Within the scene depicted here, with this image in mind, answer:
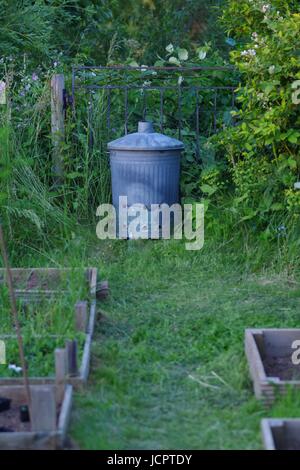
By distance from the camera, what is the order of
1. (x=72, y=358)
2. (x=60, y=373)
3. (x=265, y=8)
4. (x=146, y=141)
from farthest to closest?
(x=146, y=141) < (x=265, y=8) < (x=72, y=358) < (x=60, y=373)

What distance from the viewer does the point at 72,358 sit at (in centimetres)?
388

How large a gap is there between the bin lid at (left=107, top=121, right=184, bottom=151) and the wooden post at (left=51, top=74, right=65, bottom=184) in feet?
1.80

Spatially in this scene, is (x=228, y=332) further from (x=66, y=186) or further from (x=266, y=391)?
(x=66, y=186)

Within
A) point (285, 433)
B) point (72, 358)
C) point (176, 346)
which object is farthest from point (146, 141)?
point (285, 433)

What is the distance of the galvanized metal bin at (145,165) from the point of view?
664 centimetres

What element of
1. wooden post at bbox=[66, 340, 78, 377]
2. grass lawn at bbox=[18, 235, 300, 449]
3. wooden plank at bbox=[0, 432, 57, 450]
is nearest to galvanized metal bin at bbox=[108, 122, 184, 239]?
grass lawn at bbox=[18, 235, 300, 449]

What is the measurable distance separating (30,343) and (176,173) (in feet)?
8.85

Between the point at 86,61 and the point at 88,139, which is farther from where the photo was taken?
the point at 86,61

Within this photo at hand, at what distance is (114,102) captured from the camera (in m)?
7.46

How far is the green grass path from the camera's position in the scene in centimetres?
357

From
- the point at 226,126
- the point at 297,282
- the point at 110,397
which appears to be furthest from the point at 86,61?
the point at 110,397

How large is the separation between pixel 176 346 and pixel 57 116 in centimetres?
308

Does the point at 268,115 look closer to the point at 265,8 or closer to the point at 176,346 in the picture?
the point at 265,8

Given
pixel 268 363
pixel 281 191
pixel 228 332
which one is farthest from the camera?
pixel 281 191
